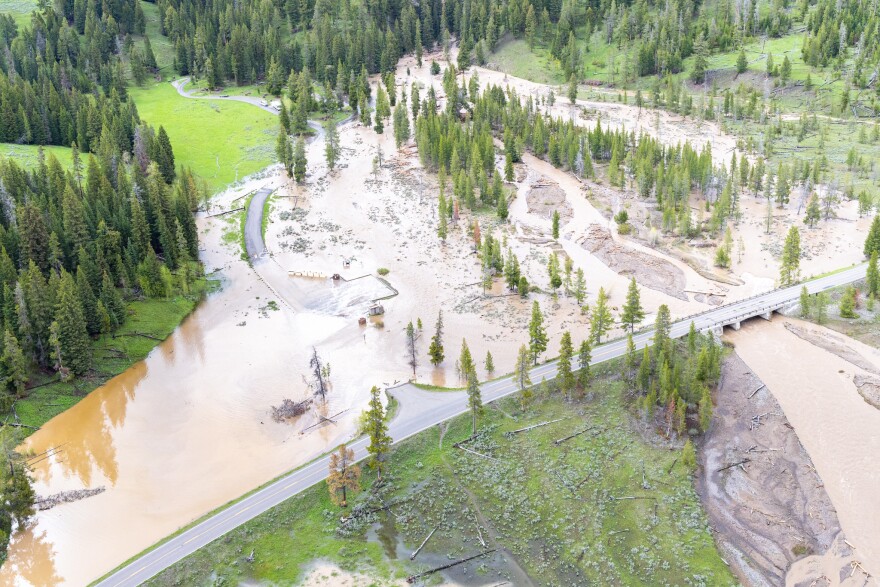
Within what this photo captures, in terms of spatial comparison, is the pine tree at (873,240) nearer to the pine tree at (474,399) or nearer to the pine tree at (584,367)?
the pine tree at (584,367)

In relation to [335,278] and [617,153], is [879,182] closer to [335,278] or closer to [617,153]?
[617,153]

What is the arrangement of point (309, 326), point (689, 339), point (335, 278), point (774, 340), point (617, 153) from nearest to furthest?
point (689, 339) < point (774, 340) < point (309, 326) < point (335, 278) < point (617, 153)

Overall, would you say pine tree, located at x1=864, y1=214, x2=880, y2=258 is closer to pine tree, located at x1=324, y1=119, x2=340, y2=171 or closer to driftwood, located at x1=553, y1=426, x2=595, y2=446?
driftwood, located at x1=553, y1=426, x2=595, y2=446

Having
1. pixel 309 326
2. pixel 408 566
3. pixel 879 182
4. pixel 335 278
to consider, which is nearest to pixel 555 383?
pixel 408 566

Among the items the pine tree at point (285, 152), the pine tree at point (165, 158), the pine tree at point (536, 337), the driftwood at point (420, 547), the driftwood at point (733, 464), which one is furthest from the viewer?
the pine tree at point (285, 152)

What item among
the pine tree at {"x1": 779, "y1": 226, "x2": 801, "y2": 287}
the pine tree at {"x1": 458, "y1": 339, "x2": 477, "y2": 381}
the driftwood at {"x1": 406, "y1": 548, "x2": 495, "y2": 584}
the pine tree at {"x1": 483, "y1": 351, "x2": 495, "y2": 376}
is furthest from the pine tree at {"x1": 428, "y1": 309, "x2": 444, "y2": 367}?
the pine tree at {"x1": 779, "y1": 226, "x2": 801, "y2": 287}

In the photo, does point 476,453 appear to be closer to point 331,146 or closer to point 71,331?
point 71,331

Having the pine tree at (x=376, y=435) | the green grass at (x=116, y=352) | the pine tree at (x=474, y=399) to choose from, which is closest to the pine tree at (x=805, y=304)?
the pine tree at (x=474, y=399)

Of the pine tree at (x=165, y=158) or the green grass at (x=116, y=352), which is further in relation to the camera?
the pine tree at (x=165, y=158)
